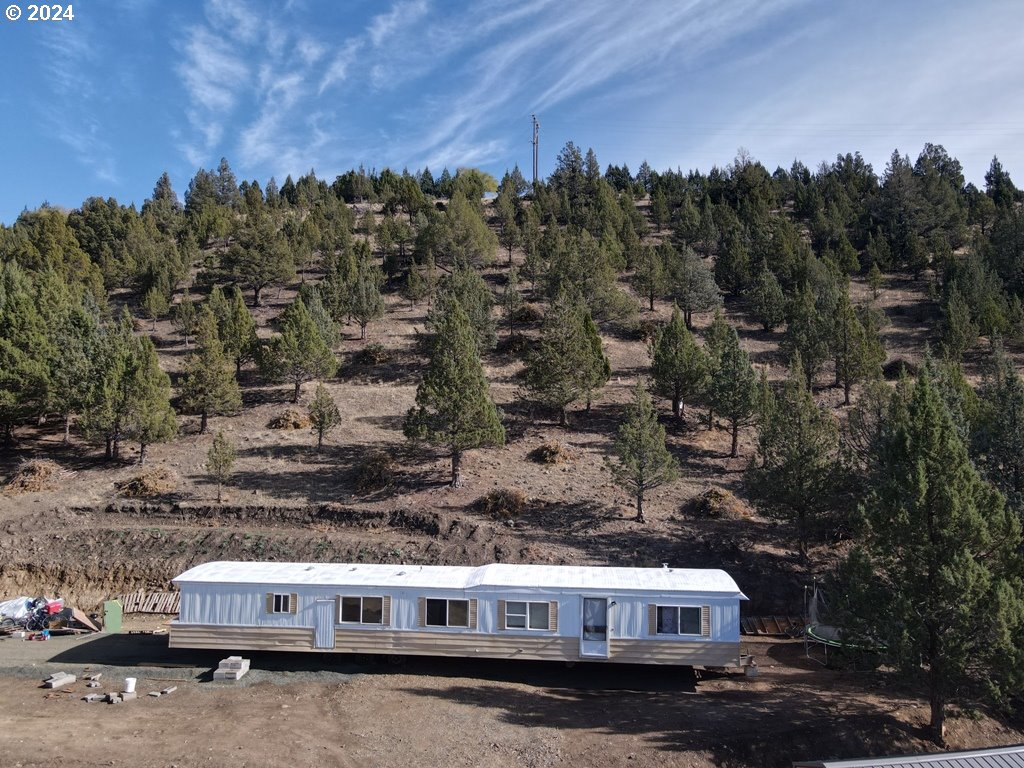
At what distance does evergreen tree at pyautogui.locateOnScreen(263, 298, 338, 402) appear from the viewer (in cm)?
4000

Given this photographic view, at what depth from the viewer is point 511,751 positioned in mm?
13914

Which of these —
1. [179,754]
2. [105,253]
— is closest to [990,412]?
[179,754]

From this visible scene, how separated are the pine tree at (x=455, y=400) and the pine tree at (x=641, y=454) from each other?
612 centimetres

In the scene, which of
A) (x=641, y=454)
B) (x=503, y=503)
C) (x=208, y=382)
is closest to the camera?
(x=641, y=454)

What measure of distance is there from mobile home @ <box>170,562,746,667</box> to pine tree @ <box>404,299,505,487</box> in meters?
11.2

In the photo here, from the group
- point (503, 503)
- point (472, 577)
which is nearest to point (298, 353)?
point (503, 503)

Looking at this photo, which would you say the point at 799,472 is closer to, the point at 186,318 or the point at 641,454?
the point at 641,454

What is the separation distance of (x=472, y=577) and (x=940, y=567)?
11.9 metres

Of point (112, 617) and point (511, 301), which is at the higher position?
point (511, 301)

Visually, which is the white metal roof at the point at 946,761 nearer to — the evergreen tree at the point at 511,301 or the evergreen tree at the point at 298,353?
the evergreen tree at the point at 298,353

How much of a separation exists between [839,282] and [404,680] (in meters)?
52.9

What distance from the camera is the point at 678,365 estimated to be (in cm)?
3731

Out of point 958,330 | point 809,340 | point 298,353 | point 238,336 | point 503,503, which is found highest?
point 958,330

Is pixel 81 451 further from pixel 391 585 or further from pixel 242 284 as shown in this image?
pixel 242 284
